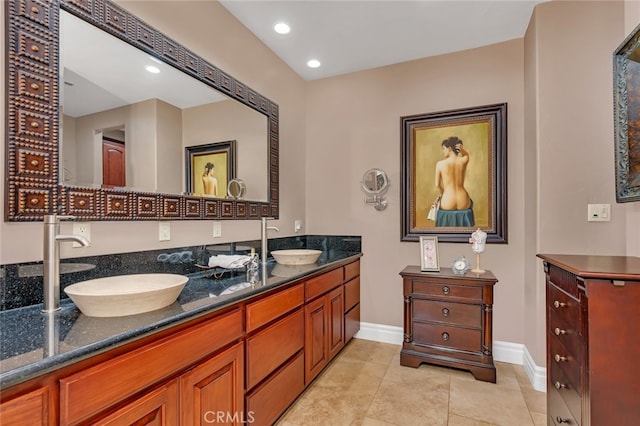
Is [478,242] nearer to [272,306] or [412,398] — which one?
[412,398]

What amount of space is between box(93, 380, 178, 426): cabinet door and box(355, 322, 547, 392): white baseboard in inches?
91.8

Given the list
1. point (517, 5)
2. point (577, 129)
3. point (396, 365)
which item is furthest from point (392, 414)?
point (517, 5)

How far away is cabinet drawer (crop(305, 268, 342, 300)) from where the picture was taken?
218cm

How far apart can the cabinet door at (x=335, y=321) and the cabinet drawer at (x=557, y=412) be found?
1.43 m

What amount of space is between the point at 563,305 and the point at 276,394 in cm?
156

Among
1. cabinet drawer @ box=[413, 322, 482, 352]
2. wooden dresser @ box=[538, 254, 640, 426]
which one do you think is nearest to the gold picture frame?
cabinet drawer @ box=[413, 322, 482, 352]

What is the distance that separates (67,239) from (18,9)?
935 millimetres

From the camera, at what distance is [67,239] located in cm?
113

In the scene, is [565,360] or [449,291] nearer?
[565,360]

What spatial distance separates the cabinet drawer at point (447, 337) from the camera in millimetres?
2449

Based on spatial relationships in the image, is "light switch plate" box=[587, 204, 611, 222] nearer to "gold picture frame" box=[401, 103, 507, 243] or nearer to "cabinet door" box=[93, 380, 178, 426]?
"gold picture frame" box=[401, 103, 507, 243]

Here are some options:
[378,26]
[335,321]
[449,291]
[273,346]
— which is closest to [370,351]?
[335,321]

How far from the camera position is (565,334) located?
56.6 inches

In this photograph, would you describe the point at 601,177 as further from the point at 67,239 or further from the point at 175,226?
the point at 67,239
